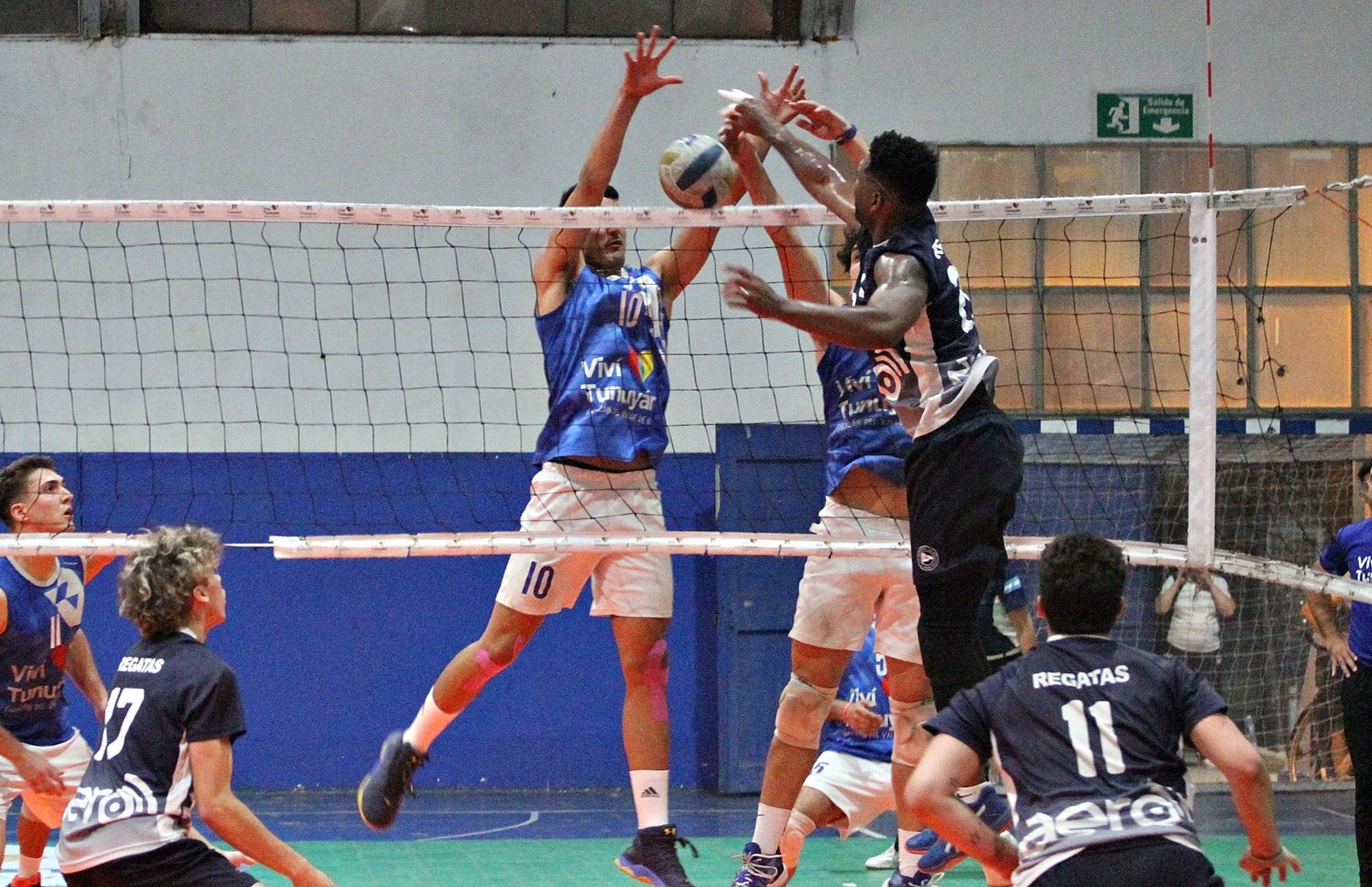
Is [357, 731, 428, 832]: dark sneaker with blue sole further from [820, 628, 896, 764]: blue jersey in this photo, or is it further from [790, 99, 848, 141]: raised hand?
[790, 99, 848, 141]: raised hand

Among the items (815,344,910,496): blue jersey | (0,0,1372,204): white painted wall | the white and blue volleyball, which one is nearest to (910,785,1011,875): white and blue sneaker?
(815,344,910,496): blue jersey

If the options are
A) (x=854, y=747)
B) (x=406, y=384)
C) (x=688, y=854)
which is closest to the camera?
(x=854, y=747)

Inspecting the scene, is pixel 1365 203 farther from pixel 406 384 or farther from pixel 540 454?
pixel 540 454

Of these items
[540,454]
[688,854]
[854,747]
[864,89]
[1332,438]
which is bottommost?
[688,854]

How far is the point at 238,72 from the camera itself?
10.5m

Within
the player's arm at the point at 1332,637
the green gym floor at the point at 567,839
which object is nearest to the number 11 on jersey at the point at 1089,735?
the player's arm at the point at 1332,637

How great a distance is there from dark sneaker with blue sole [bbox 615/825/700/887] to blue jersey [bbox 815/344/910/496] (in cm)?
137

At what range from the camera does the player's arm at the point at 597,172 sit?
5.55 meters

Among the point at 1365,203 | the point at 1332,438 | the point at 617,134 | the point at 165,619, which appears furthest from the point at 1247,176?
the point at 165,619

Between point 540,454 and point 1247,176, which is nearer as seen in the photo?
point 540,454

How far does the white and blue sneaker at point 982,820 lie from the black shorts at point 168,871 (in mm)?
1917

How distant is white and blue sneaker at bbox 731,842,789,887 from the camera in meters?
5.45

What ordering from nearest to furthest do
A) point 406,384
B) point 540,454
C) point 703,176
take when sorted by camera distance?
1. point 703,176
2. point 540,454
3. point 406,384

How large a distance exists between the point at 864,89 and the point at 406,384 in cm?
368
